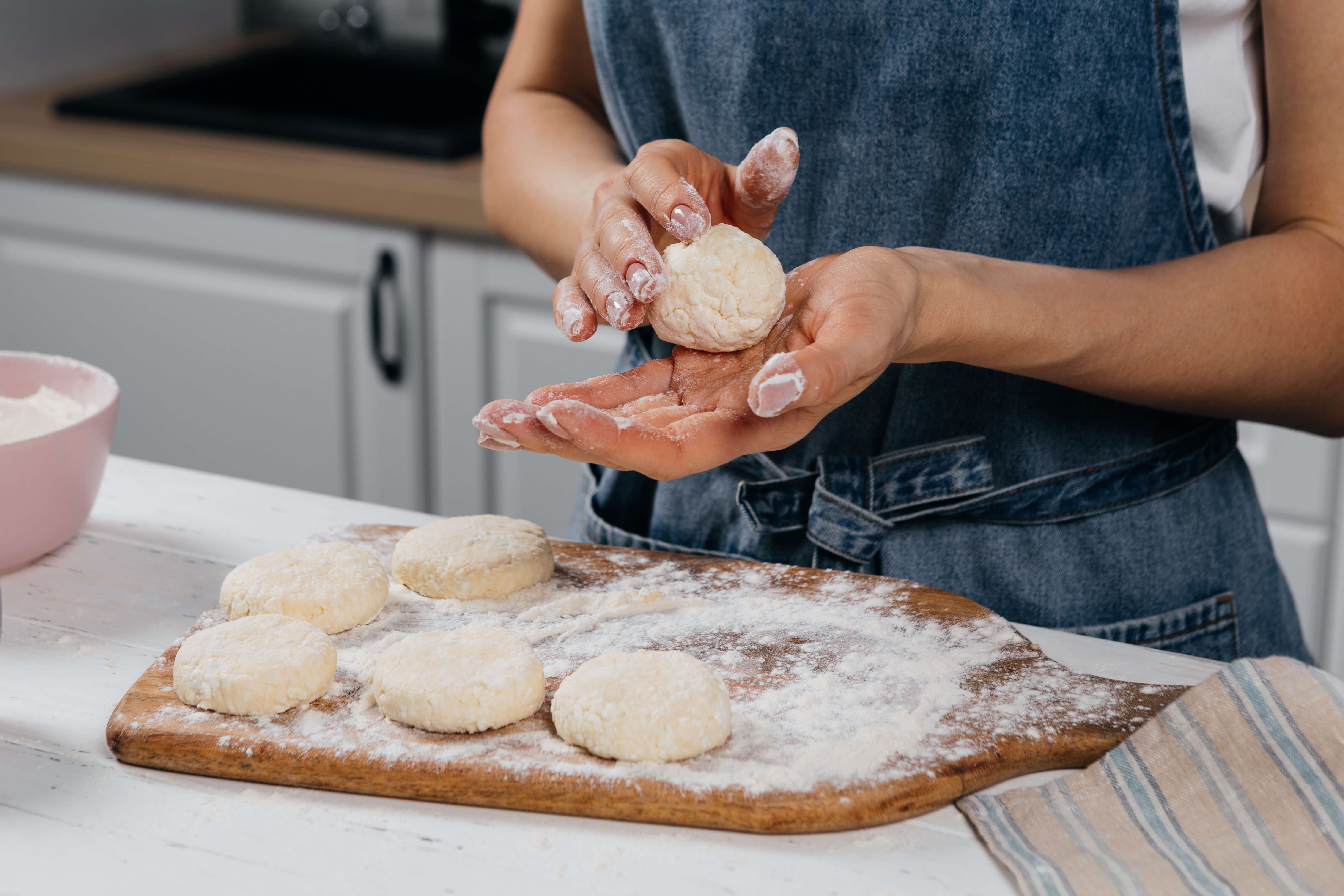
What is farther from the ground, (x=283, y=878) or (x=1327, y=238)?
(x=1327, y=238)

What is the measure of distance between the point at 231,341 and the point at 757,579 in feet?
4.73

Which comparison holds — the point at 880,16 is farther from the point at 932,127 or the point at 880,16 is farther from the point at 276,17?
the point at 276,17

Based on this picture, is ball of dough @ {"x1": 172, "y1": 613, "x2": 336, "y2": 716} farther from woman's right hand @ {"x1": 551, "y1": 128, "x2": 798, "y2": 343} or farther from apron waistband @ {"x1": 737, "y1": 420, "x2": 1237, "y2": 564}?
apron waistband @ {"x1": 737, "y1": 420, "x2": 1237, "y2": 564}

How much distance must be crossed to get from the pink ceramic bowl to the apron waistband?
21.4 inches

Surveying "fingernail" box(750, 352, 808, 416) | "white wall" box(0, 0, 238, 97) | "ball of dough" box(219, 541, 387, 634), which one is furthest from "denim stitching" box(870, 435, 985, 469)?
"white wall" box(0, 0, 238, 97)

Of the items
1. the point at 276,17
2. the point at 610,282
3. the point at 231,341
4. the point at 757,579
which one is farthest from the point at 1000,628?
the point at 276,17

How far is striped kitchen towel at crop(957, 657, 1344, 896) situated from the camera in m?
0.69

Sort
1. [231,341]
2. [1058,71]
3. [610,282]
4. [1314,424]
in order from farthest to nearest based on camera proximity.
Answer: [231,341] < [1314,424] < [1058,71] < [610,282]

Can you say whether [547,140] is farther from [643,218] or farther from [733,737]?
[733,737]

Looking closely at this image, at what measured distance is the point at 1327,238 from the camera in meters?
0.99

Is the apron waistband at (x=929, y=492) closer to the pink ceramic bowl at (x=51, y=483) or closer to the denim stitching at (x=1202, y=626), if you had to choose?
the denim stitching at (x=1202, y=626)

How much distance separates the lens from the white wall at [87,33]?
7.72 feet

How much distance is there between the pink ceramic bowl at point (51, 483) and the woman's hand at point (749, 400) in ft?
1.27

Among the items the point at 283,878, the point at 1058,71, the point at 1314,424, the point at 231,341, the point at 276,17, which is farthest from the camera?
the point at 276,17
